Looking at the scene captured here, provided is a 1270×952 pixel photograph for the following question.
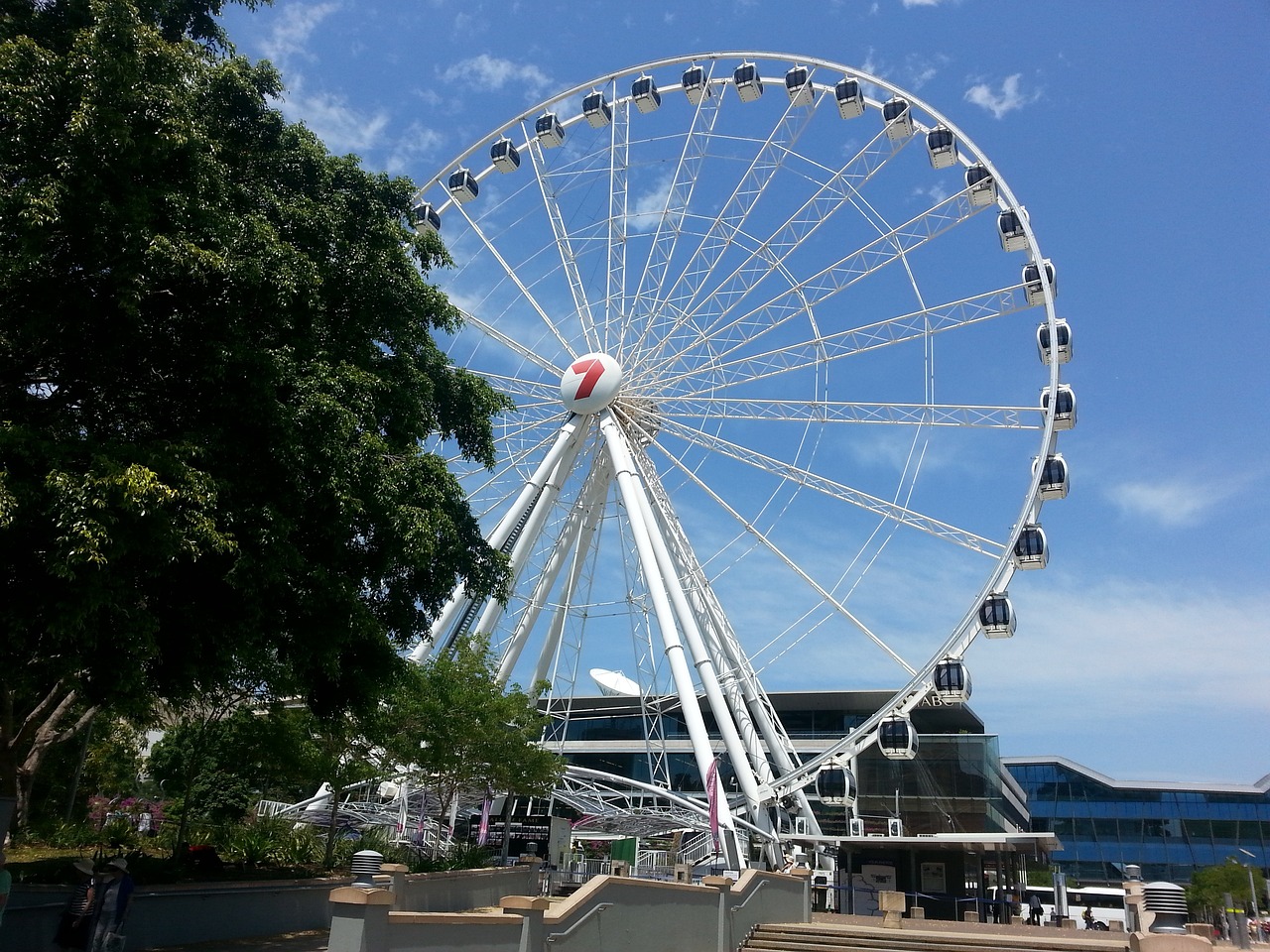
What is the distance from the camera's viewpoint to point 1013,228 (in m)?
31.5

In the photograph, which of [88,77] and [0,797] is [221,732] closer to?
[0,797]

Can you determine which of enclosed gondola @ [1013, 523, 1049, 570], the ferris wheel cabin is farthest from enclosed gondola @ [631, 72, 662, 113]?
enclosed gondola @ [1013, 523, 1049, 570]

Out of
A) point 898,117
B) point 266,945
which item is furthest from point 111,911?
point 898,117

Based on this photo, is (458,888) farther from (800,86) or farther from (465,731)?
(800,86)

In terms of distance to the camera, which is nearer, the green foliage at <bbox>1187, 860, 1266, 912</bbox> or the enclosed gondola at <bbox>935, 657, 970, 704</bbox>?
the enclosed gondola at <bbox>935, 657, 970, 704</bbox>

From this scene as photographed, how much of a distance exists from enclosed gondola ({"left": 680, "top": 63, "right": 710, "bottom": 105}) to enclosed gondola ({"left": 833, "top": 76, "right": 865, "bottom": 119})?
15.4 ft

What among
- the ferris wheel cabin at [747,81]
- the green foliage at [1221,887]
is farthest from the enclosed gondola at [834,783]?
the green foliage at [1221,887]

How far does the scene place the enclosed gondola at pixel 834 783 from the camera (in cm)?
2908

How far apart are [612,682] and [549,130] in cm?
3035

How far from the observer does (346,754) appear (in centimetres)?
2697

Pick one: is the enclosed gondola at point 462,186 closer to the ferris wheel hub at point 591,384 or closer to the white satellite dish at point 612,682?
the ferris wheel hub at point 591,384

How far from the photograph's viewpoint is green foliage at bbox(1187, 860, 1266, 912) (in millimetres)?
65312

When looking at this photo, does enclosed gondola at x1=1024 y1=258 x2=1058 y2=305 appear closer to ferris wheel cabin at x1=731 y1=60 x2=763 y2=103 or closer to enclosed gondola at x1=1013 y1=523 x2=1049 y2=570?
enclosed gondola at x1=1013 y1=523 x2=1049 y2=570

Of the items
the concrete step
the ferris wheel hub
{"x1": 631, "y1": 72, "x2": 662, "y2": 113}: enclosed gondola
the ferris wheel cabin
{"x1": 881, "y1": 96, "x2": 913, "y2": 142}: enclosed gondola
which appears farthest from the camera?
{"x1": 631, "y1": 72, "x2": 662, "y2": 113}: enclosed gondola
